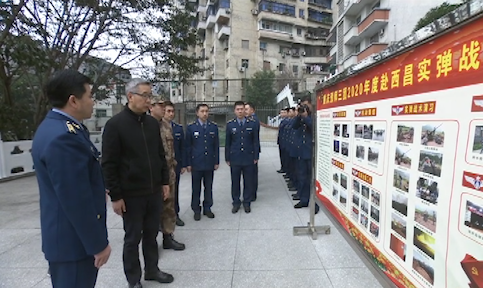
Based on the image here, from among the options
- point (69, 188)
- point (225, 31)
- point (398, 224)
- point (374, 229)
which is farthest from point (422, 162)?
point (225, 31)

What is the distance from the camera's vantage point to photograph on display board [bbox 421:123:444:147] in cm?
106

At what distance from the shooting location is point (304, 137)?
440 cm

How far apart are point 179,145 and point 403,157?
307cm

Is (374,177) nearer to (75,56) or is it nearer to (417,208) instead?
(417,208)

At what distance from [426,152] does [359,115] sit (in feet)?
2.12

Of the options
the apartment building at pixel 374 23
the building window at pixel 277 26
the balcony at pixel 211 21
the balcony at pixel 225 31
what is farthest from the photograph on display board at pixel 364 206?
the balcony at pixel 211 21

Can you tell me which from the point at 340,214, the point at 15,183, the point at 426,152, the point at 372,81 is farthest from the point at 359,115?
Result: the point at 15,183

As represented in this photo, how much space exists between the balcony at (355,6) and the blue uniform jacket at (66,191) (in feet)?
82.5

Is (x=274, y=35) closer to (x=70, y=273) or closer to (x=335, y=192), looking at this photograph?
(x=335, y=192)

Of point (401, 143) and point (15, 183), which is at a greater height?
point (401, 143)

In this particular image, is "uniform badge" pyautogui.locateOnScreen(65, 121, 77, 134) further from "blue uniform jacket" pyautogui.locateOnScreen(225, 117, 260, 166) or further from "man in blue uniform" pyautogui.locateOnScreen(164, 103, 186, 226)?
"blue uniform jacket" pyautogui.locateOnScreen(225, 117, 260, 166)

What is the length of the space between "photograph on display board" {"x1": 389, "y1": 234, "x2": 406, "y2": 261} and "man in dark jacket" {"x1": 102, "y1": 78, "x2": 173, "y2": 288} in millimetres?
1746

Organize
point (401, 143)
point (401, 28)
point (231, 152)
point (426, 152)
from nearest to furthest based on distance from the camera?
point (426, 152) → point (401, 143) → point (231, 152) → point (401, 28)

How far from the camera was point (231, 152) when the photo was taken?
13.8 feet
